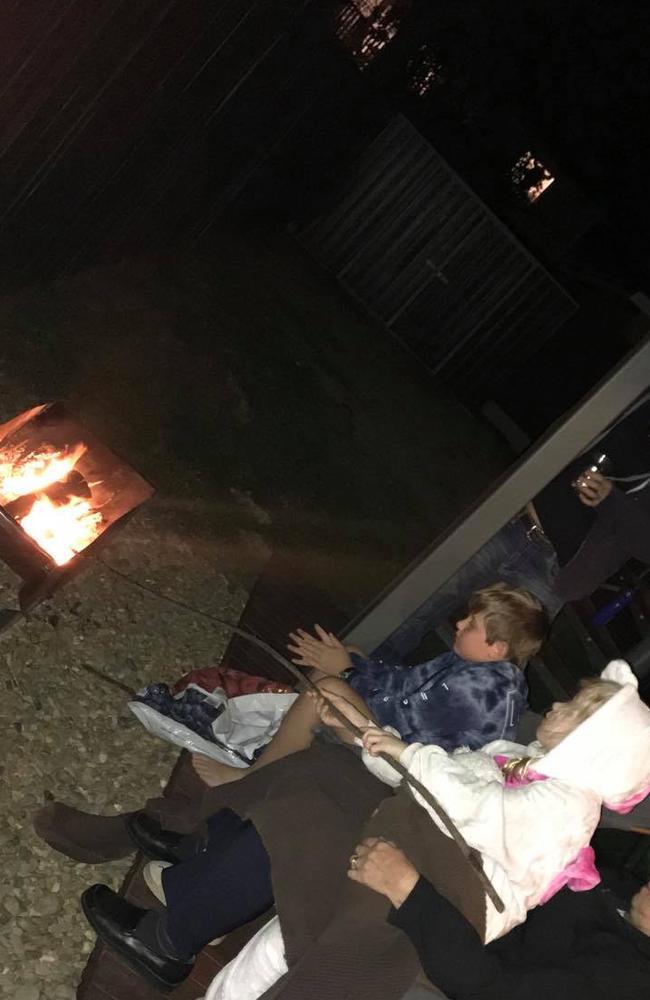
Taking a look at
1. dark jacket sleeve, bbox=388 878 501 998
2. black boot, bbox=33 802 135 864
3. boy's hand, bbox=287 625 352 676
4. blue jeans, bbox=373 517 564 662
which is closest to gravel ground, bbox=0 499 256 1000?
black boot, bbox=33 802 135 864

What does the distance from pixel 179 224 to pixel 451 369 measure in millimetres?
4551

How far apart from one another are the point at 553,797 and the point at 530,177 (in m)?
13.7

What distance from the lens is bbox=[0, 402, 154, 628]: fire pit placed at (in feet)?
10.7

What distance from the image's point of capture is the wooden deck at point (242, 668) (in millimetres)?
2824

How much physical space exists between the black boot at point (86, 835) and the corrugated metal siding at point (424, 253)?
8.65 m

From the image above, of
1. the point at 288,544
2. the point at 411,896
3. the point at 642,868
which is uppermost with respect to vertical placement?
the point at 288,544

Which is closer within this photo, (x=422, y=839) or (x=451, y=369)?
(x=422, y=839)

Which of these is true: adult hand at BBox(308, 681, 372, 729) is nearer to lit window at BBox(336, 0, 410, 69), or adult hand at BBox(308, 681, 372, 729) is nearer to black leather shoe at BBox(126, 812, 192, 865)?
black leather shoe at BBox(126, 812, 192, 865)

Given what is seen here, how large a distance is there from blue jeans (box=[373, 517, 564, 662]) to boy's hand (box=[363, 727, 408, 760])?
1.17 m

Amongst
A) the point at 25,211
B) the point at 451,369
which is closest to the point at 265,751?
the point at 25,211

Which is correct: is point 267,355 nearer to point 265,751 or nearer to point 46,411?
point 46,411

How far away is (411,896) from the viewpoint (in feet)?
7.44

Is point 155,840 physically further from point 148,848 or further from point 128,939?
point 128,939

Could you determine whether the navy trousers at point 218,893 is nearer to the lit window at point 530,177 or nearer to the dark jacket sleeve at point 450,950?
the dark jacket sleeve at point 450,950
